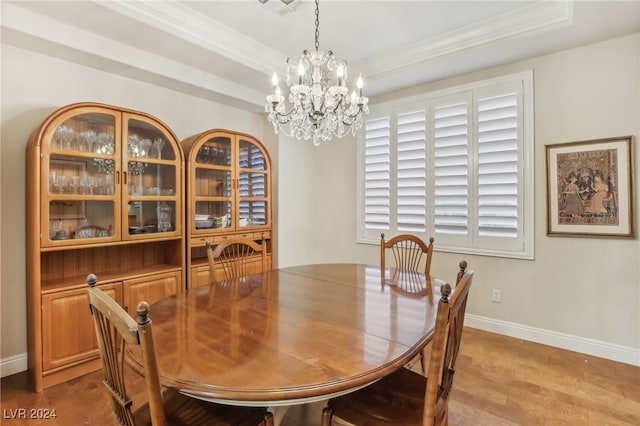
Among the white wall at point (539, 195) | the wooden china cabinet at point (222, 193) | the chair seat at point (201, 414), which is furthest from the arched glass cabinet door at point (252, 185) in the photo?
the chair seat at point (201, 414)

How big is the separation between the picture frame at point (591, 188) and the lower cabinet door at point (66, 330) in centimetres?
374

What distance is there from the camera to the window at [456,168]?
2867 millimetres

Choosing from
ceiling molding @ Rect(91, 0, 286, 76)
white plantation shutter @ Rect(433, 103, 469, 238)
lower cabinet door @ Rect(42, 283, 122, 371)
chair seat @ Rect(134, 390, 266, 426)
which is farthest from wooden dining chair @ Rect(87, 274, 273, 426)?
white plantation shutter @ Rect(433, 103, 469, 238)

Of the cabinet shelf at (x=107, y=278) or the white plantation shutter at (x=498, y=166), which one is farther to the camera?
the white plantation shutter at (x=498, y=166)

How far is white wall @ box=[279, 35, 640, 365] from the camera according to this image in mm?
2439

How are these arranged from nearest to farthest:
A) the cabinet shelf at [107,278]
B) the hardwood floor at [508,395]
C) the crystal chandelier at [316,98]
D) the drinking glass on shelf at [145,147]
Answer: the hardwood floor at [508,395], the crystal chandelier at [316,98], the cabinet shelf at [107,278], the drinking glass on shelf at [145,147]

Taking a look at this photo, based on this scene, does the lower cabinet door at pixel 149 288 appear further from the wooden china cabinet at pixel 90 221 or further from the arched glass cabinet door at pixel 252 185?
the arched glass cabinet door at pixel 252 185

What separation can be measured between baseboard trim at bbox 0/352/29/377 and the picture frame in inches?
170

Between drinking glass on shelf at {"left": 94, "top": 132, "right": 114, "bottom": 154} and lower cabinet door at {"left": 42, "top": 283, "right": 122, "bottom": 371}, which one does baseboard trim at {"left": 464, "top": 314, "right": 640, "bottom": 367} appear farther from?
drinking glass on shelf at {"left": 94, "top": 132, "right": 114, "bottom": 154}

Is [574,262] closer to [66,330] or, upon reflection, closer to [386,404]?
[386,404]

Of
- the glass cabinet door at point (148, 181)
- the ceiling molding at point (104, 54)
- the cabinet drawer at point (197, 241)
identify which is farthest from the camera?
the cabinet drawer at point (197, 241)

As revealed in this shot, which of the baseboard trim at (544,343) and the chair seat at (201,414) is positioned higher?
the chair seat at (201,414)

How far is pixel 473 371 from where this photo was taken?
2.33 metres

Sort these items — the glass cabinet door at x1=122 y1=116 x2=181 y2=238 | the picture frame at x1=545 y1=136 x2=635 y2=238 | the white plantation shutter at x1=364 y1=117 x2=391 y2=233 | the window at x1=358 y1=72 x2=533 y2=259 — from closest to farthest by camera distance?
the picture frame at x1=545 y1=136 x2=635 y2=238 → the glass cabinet door at x1=122 y1=116 x2=181 y2=238 → the window at x1=358 y1=72 x2=533 y2=259 → the white plantation shutter at x1=364 y1=117 x2=391 y2=233
